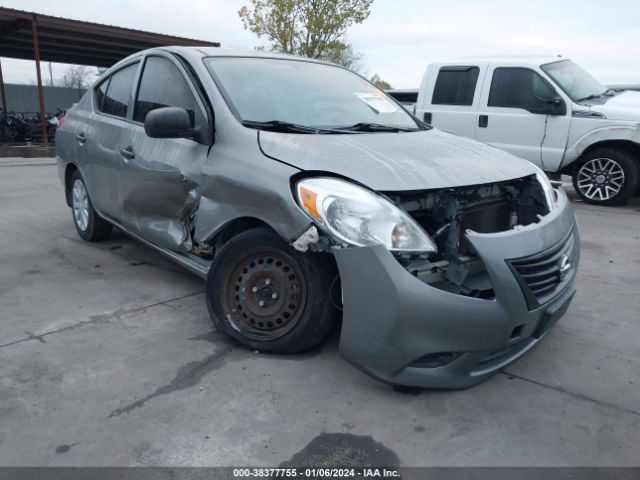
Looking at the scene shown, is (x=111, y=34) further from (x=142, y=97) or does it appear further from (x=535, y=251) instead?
(x=535, y=251)

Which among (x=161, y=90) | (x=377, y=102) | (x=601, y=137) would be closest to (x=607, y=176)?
(x=601, y=137)

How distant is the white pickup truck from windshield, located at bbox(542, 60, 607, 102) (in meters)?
0.02

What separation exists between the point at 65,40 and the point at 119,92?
48.9 ft

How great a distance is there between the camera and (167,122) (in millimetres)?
3049

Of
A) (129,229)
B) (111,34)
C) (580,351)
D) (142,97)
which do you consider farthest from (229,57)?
(111,34)

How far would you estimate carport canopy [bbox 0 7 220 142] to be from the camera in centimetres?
1429

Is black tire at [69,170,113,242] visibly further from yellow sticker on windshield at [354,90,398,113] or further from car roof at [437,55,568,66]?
car roof at [437,55,568,66]

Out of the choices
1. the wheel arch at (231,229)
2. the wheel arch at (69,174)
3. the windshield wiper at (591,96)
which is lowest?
the wheel arch at (69,174)

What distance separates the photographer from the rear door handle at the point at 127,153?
3917 millimetres

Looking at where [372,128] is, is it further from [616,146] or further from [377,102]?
[616,146]

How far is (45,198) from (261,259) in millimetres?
6185

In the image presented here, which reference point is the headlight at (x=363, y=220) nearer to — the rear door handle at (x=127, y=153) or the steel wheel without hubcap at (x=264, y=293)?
the steel wheel without hubcap at (x=264, y=293)

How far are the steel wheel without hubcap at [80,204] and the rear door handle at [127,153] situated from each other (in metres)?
1.18

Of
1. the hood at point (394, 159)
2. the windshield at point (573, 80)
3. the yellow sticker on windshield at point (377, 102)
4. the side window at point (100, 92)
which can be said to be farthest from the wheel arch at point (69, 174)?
the windshield at point (573, 80)
